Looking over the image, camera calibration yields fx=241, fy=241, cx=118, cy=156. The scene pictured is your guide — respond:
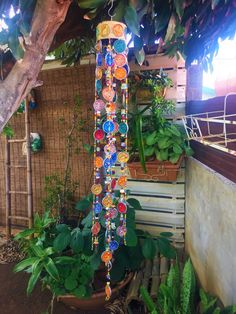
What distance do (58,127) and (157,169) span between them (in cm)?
131

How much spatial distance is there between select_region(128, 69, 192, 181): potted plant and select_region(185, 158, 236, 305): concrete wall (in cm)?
17

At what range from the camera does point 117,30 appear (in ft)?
2.86

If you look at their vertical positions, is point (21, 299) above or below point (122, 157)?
below

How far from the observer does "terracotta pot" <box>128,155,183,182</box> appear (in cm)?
166

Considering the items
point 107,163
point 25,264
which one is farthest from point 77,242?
point 107,163

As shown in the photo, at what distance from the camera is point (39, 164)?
2699 millimetres

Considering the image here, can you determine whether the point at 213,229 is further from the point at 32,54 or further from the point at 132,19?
the point at 32,54

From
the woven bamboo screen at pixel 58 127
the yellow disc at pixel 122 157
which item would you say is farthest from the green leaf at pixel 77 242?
the woven bamboo screen at pixel 58 127

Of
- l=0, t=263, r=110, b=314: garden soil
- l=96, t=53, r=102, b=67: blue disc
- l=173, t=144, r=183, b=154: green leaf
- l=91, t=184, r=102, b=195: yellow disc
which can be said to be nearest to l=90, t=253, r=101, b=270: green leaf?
l=0, t=263, r=110, b=314: garden soil

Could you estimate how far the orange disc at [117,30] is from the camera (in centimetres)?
87

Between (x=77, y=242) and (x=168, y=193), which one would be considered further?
(x=168, y=193)

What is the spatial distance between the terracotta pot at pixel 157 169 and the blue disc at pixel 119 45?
3.00 feet

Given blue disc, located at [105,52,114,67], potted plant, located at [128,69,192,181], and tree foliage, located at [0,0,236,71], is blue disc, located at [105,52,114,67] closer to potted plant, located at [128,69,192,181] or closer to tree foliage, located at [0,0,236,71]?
tree foliage, located at [0,0,236,71]

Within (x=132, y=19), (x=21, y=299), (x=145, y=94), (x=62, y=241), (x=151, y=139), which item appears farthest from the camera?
(x=145, y=94)
